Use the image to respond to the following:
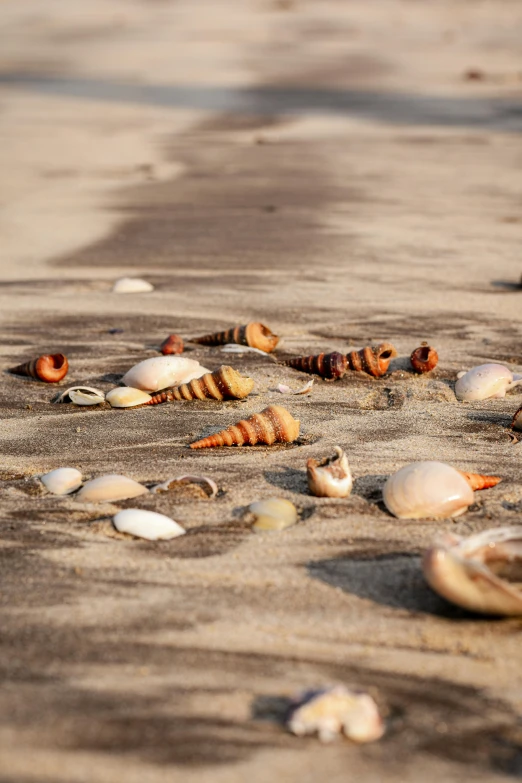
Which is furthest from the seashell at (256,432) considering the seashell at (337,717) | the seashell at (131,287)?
the seashell at (131,287)

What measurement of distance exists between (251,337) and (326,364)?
1.41 feet

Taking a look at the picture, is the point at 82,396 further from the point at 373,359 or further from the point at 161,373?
the point at 373,359

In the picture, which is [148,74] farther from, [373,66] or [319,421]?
[319,421]

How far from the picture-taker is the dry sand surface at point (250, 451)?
1.79m

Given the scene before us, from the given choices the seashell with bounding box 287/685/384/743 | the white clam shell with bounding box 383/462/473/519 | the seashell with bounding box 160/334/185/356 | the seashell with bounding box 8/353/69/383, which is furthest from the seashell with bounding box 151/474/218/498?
the seashell with bounding box 160/334/185/356

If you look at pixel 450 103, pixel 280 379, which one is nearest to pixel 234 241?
pixel 280 379

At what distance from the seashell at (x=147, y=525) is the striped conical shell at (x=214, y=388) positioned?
1.01 meters

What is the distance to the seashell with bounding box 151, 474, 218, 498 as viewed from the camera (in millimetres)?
2713

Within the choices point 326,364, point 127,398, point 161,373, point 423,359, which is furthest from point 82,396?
point 423,359

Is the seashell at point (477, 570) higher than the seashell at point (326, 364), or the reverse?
the seashell at point (326, 364)

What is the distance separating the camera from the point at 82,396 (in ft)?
11.4

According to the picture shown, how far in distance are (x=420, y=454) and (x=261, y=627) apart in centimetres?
111

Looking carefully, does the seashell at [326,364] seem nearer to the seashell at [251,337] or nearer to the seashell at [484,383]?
the seashell at [251,337]

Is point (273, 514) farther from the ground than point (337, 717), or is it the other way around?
point (273, 514)
